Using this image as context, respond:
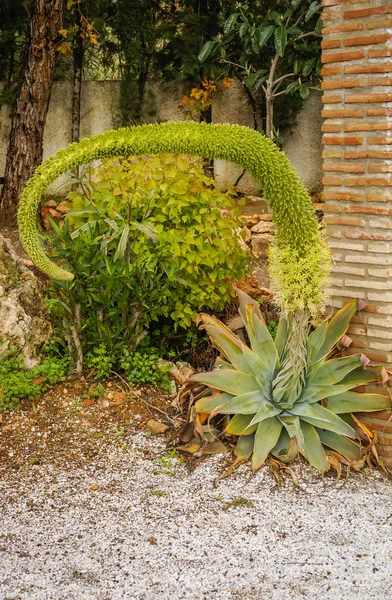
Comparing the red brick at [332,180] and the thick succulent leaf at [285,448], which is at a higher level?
the red brick at [332,180]

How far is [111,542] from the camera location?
12.0 feet

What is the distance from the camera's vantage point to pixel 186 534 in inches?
146

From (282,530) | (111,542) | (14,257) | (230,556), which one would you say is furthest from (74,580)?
(14,257)

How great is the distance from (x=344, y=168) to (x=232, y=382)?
134 cm

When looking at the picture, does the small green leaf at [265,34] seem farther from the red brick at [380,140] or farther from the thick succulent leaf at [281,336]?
the thick succulent leaf at [281,336]

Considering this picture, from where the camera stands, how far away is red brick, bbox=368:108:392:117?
4012 millimetres

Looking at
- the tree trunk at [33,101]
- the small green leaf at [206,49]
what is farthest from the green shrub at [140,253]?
the small green leaf at [206,49]

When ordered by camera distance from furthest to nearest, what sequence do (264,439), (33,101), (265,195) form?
1. (33,101)
2. (264,439)
3. (265,195)

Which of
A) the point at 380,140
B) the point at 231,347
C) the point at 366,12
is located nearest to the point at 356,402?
the point at 231,347

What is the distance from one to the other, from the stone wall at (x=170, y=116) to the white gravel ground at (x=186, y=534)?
694 centimetres

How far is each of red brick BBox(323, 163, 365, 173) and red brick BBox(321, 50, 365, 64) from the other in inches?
21.7

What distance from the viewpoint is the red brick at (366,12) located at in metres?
3.96

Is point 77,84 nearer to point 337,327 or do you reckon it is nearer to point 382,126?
point 382,126

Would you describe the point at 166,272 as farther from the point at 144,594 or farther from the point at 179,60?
the point at 179,60
